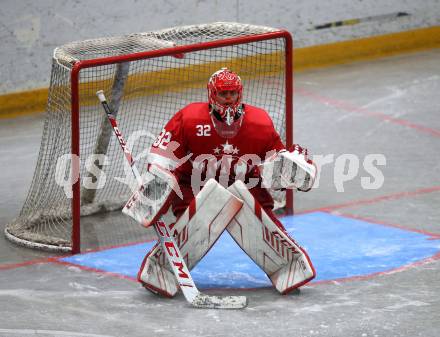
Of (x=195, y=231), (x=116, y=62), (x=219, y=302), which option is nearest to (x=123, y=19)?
(x=116, y=62)

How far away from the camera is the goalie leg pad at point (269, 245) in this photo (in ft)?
19.5

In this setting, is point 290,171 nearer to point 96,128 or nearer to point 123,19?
point 96,128

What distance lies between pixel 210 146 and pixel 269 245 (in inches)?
24.2

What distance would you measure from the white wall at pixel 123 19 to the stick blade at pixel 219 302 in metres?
4.93

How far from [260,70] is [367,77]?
252 centimetres

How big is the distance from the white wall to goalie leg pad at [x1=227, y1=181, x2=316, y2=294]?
4.76 meters

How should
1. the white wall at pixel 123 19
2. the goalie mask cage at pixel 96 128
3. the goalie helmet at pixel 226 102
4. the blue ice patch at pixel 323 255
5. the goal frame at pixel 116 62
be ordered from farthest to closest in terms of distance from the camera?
the white wall at pixel 123 19 < the goalie mask cage at pixel 96 128 < the goal frame at pixel 116 62 < the blue ice patch at pixel 323 255 < the goalie helmet at pixel 226 102

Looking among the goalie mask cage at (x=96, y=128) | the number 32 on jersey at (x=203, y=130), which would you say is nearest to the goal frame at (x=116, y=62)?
the goalie mask cage at (x=96, y=128)

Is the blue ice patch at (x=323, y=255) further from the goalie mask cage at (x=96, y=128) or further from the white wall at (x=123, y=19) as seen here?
the white wall at (x=123, y=19)

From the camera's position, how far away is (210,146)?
20.2 ft

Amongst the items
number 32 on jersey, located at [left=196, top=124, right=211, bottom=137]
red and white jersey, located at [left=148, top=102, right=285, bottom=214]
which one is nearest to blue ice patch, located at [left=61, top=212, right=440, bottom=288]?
red and white jersey, located at [left=148, top=102, right=285, bottom=214]

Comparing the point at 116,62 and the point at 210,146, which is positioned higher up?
the point at 116,62

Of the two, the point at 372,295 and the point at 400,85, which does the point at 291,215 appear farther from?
the point at 400,85

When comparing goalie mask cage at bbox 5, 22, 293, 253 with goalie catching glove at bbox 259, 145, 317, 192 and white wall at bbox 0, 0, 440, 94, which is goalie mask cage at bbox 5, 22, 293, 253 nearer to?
goalie catching glove at bbox 259, 145, 317, 192
